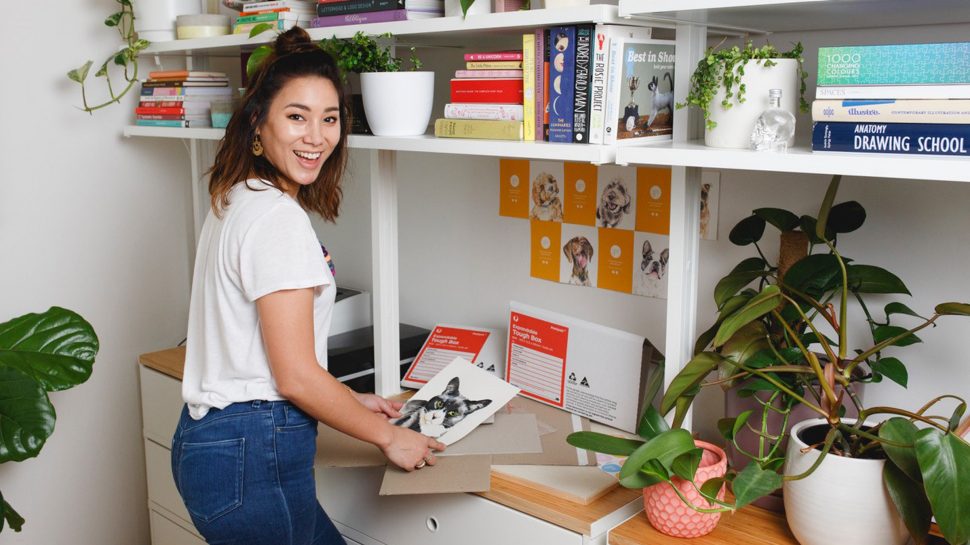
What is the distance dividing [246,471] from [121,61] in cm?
137

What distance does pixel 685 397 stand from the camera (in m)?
1.41

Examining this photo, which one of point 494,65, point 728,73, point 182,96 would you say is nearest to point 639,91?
point 728,73

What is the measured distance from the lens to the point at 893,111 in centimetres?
116

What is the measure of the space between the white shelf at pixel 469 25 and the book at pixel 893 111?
1.21 feet

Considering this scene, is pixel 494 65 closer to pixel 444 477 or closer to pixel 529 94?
pixel 529 94

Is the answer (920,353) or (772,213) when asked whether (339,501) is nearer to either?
(772,213)

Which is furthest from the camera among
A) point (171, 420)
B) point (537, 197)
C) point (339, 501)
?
point (171, 420)

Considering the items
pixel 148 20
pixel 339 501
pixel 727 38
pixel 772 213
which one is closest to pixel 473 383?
pixel 339 501

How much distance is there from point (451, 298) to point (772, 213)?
103cm

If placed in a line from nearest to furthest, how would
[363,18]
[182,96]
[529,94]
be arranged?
1. [529,94]
2. [363,18]
3. [182,96]

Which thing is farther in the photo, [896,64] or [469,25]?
[469,25]

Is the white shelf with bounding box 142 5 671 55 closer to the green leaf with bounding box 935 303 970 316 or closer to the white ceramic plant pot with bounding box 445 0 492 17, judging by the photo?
the white ceramic plant pot with bounding box 445 0 492 17

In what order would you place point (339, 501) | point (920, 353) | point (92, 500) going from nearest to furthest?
point (920, 353)
point (339, 501)
point (92, 500)

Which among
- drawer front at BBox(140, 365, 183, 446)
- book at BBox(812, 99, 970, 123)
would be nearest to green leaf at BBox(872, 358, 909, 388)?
book at BBox(812, 99, 970, 123)
